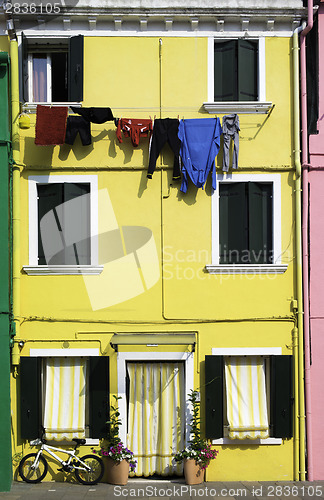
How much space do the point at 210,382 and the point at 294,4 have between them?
7.63m

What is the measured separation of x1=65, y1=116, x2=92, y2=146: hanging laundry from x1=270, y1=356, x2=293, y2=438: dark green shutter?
18.5 feet

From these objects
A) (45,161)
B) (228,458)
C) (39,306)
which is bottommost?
(228,458)

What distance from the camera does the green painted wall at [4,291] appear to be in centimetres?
1133

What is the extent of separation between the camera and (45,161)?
Answer: 39.8 feet

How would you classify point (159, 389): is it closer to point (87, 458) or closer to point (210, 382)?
point (210, 382)

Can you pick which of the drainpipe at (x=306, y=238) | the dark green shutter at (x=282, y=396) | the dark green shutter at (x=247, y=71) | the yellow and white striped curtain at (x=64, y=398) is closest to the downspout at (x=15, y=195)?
the yellow and white striped curtain at (x=64, y=398)

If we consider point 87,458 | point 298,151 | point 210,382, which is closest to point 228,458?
point 210,382

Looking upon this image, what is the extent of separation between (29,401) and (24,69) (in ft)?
21.5

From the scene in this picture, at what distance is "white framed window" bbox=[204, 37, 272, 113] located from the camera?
1219 centimetres

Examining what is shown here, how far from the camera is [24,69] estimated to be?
1221 cm

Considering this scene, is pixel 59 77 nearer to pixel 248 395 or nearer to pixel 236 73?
pixel 236 73

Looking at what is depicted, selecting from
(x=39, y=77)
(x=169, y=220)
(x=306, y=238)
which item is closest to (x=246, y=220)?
(x=306, y=238)

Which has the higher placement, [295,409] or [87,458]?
[295,409]

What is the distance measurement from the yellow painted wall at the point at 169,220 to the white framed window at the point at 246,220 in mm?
177
